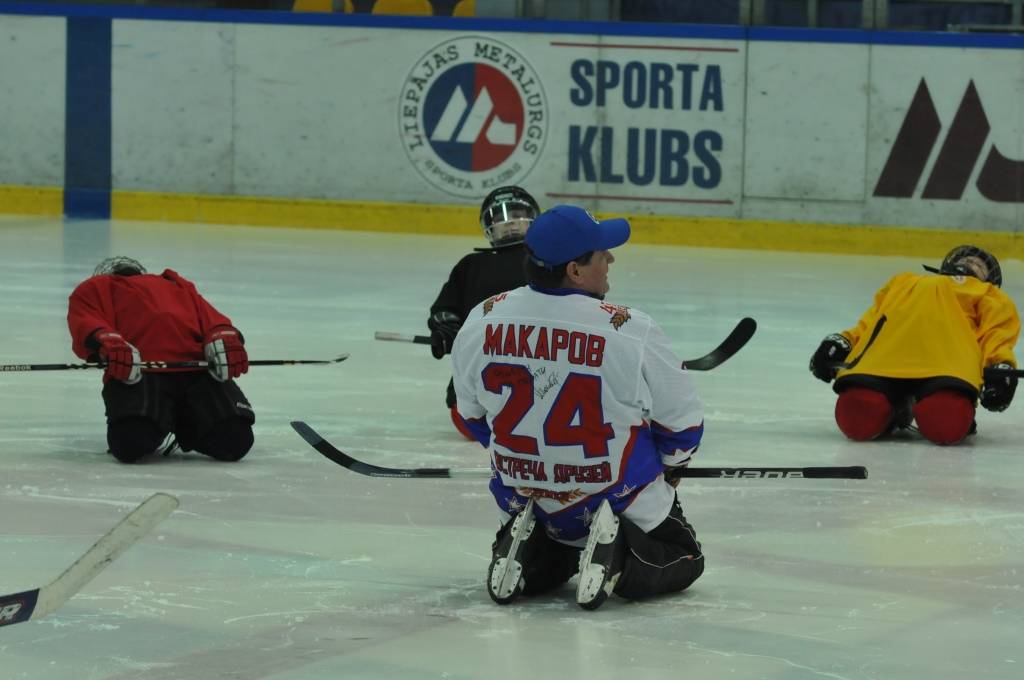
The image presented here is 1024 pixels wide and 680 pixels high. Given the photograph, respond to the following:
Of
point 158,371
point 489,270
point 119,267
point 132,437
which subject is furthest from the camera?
point 489,270

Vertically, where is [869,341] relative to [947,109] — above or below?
below

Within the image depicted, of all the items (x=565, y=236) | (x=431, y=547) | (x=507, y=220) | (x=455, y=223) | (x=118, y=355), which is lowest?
(x=431, y=547)

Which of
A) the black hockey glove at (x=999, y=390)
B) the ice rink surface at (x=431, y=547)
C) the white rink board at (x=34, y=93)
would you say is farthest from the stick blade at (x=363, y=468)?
the white rink board at (x=34, y=93)

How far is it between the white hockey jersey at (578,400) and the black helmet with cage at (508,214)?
2.15 m

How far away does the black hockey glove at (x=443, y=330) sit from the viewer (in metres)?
6.22

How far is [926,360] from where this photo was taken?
246 inches

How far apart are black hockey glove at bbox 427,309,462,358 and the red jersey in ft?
2.42

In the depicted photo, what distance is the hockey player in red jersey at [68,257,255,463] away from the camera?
564 centimetres

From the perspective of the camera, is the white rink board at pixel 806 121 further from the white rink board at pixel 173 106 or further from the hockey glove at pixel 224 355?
the hockey glove at pixel 224 355

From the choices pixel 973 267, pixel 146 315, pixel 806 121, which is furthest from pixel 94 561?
pixel 806 121

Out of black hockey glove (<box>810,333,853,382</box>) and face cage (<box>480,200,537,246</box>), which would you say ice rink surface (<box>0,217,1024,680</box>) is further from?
face cage (<box>480,200,537,246</box>)

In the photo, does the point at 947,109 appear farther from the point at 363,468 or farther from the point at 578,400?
the point at 578,400

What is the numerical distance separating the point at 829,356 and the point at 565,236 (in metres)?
2.65

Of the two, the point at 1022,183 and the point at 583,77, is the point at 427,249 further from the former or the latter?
the point at 1022,183
